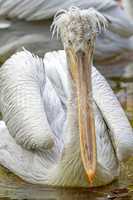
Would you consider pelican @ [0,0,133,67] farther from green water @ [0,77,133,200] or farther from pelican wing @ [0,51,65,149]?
green water @ [0,77,133,200]

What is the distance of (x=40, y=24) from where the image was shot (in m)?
9.24

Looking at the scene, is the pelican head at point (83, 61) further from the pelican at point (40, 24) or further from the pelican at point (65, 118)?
the pelican at point (40, 24)

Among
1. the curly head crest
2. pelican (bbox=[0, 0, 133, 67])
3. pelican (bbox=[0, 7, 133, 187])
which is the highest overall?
the curly head crest

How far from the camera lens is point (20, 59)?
6531 mm

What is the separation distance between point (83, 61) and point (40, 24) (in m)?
3.65

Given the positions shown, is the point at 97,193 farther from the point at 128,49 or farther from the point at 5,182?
the point at 128,49

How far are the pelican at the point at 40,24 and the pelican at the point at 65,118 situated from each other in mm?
2326

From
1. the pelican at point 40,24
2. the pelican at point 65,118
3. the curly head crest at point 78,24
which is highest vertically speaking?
the curly head crest at point 78,24

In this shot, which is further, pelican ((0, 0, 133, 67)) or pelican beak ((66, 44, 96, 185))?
pelican ((0, 0, 133, 67))

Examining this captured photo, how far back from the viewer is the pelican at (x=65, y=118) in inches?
220

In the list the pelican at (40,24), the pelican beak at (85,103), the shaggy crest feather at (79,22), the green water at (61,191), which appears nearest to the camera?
the pelican beak at (85,103)

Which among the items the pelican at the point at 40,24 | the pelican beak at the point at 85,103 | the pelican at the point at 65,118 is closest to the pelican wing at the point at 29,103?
the pelican at the point at 65,118

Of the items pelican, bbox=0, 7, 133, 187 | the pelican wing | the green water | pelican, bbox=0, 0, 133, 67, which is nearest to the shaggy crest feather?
pelican, bbox=0, 7, 133, 187

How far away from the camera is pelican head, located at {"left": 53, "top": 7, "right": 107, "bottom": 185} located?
5.48 metres
